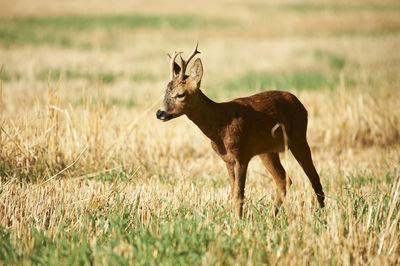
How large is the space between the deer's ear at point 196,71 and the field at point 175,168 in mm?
1101

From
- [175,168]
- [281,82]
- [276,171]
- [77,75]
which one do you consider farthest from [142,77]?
[276,171]

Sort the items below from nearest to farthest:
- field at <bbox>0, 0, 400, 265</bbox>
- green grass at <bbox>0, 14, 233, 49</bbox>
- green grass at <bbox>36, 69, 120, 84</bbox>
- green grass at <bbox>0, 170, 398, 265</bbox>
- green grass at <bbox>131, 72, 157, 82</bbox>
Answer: green grass at <bbox>0, 170, 398, 265</bbox> < field at <bbox>0, 0, 400, 265</bbox> < green grass at <bbox>36, 69, 120, 84</bbox> < green grass at <bbox>131, 72, 157, 82</bbox> < green grass at <bbox>0, 14, 233, 49</bbox>

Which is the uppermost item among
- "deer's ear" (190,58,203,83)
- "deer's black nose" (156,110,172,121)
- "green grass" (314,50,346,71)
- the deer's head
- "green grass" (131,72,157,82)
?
"green grass" (314,50,346,71)

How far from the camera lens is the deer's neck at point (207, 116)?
4238mm

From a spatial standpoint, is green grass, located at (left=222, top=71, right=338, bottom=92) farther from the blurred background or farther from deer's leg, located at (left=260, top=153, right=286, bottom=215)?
deer's leg, located at (left=260, top=153, right=286, bottom=215)

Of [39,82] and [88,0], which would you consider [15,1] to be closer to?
[88,0]

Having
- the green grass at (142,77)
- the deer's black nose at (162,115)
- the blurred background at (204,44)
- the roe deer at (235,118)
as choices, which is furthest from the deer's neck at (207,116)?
the green grass at (142,77)

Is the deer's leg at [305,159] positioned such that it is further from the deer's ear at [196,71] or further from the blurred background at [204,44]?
the blurred background at [204,44]

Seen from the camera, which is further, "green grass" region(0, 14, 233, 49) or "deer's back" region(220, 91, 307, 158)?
"green grass" region(0, 14, 233, 49)

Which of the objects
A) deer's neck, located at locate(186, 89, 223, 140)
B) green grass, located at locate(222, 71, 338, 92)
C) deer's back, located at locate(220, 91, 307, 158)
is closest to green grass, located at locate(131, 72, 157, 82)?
green grass, located at locate(222, 71, 338, 92)

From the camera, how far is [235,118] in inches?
170

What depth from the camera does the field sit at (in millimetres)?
3689

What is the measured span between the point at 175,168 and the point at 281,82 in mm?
7290

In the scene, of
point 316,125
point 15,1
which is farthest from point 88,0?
point 316,125
